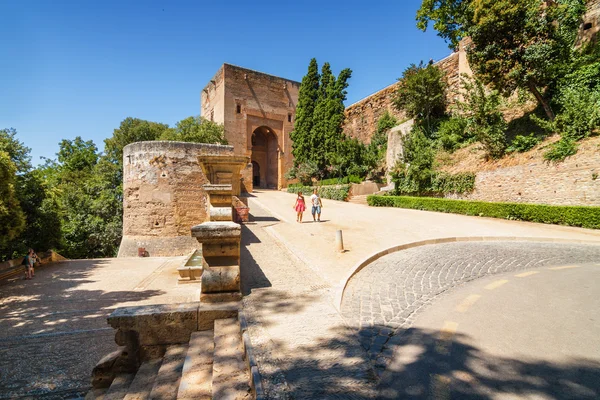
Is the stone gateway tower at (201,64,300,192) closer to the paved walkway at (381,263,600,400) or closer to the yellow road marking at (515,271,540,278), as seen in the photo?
the yellow road marking at (515,271,540,278)

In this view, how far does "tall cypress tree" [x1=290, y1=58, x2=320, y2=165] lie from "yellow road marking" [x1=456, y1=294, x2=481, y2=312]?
80.1ft

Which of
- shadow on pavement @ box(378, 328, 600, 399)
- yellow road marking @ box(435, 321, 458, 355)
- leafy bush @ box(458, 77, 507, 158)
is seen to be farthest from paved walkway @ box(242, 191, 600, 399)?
leafy bush @ box(458, 77, 507, 158)

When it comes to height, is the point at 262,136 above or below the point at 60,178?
above

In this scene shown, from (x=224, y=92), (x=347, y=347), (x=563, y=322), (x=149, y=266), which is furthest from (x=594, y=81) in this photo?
(x=224, y=92)

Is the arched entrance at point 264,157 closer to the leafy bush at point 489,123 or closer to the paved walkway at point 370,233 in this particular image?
the leafy bush at point 489,123

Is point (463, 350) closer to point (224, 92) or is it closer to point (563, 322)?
point (563, 322)

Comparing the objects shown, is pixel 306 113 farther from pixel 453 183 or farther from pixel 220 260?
pixel 220 260

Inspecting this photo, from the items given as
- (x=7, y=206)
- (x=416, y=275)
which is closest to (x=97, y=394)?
(x=416, y=275)

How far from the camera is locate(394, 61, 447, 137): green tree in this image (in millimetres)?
20766

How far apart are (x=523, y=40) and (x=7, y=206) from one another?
2257cm

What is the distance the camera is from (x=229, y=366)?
2.39 m

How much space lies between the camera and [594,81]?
13156 millimetres

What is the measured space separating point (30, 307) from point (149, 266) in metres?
3.71

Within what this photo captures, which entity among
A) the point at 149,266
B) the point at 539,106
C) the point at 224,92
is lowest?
the point at 149,266
